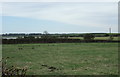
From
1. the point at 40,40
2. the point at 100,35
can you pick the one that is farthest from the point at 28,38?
the point at 100,35

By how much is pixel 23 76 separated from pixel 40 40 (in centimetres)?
2307

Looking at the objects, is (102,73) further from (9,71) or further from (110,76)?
(9,71)

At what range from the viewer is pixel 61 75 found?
17.6ft

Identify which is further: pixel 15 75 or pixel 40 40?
pixel 40 40

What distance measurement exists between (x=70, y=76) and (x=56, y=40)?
2354cm

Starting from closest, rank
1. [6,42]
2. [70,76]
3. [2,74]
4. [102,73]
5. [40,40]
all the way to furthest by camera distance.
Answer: [2,74] < [70,76] < [102,73] < [6,42] < [40,40]

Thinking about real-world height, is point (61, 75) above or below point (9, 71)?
below

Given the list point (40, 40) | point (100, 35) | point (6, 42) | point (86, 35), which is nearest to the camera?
point (6, 42)

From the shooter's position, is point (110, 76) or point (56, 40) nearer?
point (110, 76)

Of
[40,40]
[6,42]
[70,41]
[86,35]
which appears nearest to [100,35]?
[86,35]

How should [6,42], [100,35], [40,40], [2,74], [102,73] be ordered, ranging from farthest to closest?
[100,35]
[40,40]
[6,42]
[102,73]
[2,74]

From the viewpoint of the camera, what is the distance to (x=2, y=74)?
15.1 feet

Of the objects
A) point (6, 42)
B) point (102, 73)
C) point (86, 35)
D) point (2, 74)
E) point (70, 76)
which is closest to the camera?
point (2, 74)

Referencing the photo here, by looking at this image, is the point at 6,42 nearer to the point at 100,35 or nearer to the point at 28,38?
the point at 28,38
